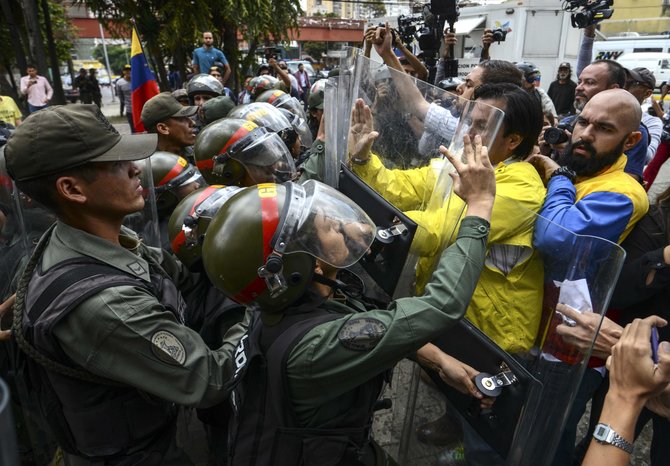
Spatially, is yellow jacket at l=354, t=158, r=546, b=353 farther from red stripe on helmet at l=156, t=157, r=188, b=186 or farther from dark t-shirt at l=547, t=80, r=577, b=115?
dark t-shirt at l=547, t=80, r=577, b=115

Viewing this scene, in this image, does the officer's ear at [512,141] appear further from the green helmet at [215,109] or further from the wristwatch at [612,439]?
the green helmet at [215,109]

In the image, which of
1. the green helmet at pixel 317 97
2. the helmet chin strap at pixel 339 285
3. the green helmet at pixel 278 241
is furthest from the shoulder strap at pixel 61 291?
the green helmet at pixel 317 97

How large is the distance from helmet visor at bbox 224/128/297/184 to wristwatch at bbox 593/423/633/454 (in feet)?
6.73

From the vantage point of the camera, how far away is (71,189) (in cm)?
153

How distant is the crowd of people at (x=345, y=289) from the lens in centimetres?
131

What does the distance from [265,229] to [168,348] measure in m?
0.45

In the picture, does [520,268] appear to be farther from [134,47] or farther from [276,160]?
[134,47]

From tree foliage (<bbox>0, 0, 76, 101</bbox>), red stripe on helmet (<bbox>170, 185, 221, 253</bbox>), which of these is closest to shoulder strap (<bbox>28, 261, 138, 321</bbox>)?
red stripe on helmet (<bbox>170, 185, 221, 253</bbox>)

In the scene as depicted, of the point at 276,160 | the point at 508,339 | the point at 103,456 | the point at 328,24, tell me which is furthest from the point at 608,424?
the point at 328,24

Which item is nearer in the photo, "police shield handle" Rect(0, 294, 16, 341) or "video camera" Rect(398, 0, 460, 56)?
"police shield handle" Rect(0, 294, 16, 341)

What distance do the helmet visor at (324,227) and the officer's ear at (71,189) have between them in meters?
0.71

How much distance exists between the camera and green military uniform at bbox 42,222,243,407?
131 cm

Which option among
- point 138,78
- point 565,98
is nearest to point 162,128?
point 138,78

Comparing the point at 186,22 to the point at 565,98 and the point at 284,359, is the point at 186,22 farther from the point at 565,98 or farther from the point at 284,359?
the point at 284,359
